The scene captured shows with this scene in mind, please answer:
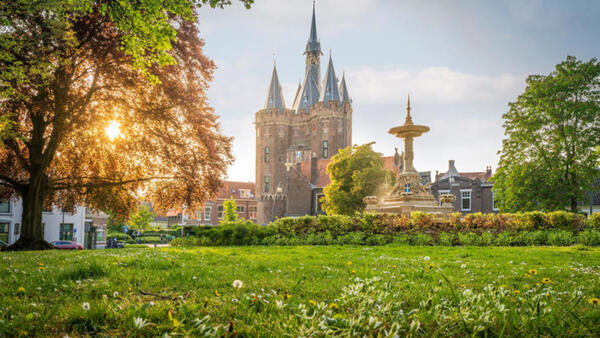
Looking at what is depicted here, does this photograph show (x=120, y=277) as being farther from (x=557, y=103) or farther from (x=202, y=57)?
(x=557, y=103)

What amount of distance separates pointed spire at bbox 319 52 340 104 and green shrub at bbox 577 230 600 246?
A: 2392 inches

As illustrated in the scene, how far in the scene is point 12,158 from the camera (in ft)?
54.5

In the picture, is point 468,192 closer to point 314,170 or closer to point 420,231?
point 314,170

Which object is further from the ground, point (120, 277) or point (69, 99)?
point (69, 99)

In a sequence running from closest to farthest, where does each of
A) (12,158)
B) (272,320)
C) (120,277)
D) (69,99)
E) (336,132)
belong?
(272,320), (120,277), (69,99), (12,158), (336,132)

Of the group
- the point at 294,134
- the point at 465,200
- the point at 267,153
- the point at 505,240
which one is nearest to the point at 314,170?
the point at 267,153

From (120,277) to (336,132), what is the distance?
218 ft

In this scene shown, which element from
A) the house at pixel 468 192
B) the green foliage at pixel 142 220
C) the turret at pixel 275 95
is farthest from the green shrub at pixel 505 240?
the turret at pixel 275 95

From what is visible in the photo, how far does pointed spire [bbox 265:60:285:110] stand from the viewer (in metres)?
74.8

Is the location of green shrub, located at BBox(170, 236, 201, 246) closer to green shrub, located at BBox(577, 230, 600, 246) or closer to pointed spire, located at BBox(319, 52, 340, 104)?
green shrub, located at BBox(577, 230, 600, 246)

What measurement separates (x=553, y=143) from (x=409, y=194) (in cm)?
1336

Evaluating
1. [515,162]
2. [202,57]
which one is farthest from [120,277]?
[515,162]

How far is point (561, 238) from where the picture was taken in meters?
12.8

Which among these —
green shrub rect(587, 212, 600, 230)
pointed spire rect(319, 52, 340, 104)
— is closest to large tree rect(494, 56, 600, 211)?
green shrub rect(587, 212, 600, 230)
